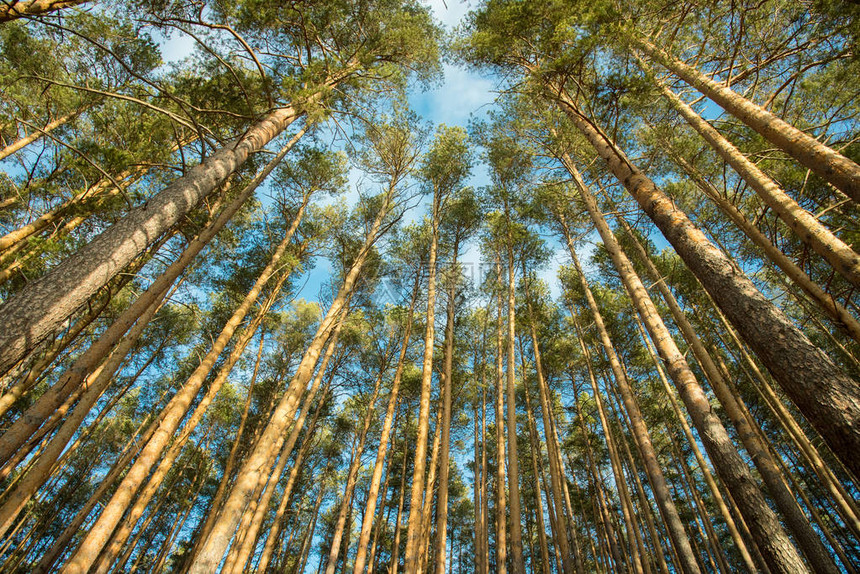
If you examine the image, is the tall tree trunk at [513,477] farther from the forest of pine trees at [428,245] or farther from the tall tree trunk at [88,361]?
the tall tree trunk at [88,361]

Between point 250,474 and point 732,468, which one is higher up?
point 732,468

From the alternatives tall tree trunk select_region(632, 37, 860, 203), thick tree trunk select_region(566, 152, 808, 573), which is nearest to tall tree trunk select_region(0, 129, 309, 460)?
thick tree trunk select_region(566, 152, 808, 573)

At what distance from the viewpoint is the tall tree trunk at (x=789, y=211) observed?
2766mm

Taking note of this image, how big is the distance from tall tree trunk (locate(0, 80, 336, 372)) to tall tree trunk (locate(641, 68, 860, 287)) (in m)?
5.80

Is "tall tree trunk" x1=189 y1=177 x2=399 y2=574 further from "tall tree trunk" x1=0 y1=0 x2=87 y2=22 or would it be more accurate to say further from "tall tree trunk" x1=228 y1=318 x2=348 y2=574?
"tall tree trunk" x1=0 y1=0 x2=87 y2=22

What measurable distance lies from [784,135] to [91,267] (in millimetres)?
6877

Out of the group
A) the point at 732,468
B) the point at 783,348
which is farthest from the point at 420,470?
the point at 783,348

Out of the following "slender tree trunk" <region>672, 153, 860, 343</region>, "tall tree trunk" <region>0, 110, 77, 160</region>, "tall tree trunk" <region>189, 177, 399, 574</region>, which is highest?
"tall tree trunk" <region>0, 110, 77, 160</region>

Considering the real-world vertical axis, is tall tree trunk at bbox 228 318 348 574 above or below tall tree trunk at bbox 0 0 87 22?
below

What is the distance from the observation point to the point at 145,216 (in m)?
2.90

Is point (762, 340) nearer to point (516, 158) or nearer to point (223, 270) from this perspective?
point (516, 158)

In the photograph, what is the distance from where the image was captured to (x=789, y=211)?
3684 mm

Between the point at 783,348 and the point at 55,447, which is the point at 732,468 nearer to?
the point at 783,348

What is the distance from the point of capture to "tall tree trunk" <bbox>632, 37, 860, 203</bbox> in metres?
3.18
